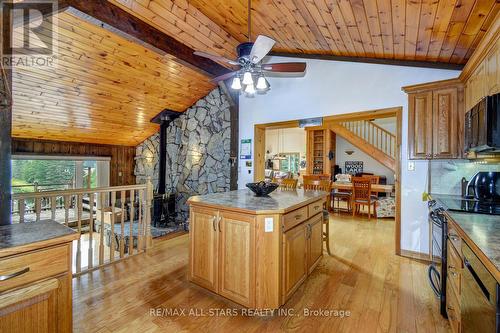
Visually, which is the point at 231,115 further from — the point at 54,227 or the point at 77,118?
the point at 54,227

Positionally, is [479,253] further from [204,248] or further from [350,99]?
[350,99]

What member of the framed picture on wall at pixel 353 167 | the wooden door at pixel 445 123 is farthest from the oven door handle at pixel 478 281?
the framed picture on wall at pixel 353 167

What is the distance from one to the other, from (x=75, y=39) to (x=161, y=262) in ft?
9.96

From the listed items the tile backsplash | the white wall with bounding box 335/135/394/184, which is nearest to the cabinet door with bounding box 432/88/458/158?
the tile backsplash

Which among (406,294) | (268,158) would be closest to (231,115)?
(406,294)

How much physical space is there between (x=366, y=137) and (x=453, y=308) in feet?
20.1

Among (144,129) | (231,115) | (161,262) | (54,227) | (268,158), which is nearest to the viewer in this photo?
(54,227)

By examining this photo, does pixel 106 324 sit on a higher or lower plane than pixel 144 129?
lower

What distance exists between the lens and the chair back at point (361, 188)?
5.22 meters

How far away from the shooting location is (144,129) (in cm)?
620

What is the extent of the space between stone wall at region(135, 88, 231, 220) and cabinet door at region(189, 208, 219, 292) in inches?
115

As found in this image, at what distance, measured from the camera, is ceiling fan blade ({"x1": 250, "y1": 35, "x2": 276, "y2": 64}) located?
1.96m

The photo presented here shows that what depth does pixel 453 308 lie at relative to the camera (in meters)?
1.61

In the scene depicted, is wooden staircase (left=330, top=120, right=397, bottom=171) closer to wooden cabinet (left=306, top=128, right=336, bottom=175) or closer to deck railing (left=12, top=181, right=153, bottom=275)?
wooden cabinet (left=306, top=128, right=336, bottom=175)
